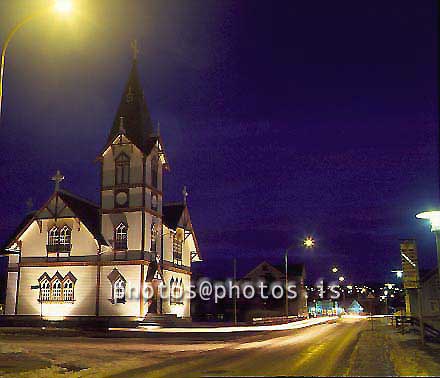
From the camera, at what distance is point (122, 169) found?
159 ft

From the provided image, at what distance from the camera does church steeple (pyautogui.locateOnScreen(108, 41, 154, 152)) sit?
49344 mm

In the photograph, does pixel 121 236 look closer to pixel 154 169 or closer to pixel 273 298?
pixel 154 169

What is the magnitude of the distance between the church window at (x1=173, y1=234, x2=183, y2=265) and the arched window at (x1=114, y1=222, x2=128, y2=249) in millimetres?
7139

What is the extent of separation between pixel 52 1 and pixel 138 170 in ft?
103

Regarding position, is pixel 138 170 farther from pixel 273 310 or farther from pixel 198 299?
pixel 273 310

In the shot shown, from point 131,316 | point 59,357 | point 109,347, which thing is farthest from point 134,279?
point 59,357

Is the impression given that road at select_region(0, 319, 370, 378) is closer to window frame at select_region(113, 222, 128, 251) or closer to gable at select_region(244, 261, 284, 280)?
window frame at select_region(113, 222, 128, 251)

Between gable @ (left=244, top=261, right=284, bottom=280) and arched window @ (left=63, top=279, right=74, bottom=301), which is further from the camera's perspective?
gable @ (left=244, top=261, right=284, bottom=280)

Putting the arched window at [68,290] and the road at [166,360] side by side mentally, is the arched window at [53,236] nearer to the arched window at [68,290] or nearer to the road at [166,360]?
the arched window at [68,290]

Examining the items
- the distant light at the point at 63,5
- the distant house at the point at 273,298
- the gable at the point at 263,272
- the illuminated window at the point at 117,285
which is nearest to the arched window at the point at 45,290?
the illuminated window at the point at 117,285

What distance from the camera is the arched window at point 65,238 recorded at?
48438 millimetres

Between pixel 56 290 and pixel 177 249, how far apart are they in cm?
1199

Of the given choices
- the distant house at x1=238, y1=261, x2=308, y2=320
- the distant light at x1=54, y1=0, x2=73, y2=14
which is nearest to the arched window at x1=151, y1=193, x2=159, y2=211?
the distant light at x1=54, y1=0, x2=73, y2=14

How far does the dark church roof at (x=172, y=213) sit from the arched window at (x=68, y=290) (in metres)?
10.2
